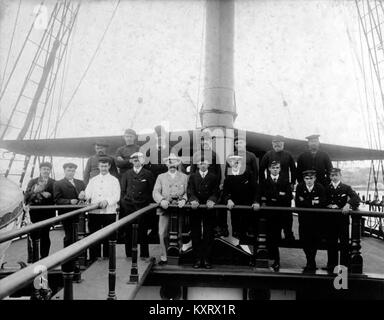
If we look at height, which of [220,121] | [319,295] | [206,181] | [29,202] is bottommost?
[319,295]

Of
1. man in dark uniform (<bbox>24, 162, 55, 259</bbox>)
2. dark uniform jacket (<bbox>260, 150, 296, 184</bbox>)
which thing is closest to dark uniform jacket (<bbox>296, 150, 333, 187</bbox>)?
dark uniform jacket (<bbox>260, 150, 296, 184</bbox>)

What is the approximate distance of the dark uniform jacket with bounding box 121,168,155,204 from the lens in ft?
15.2

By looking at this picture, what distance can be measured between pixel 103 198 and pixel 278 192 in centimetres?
233

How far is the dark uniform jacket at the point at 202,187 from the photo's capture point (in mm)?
4547

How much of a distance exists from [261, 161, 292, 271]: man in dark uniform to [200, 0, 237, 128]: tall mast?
1.48 meters

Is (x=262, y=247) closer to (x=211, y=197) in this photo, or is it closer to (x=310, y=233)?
(x=310, y=233)

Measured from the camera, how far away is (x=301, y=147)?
10375mm

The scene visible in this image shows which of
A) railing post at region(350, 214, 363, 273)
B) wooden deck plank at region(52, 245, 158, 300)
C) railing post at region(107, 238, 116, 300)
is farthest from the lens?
railing post at region(350, 214, 363, 273)

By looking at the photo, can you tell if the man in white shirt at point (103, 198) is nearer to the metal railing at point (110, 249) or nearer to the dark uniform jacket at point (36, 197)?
the metal railing at point (110, 249)

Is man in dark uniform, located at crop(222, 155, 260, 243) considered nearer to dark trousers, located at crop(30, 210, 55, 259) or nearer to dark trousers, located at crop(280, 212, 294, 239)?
dark trousers, located at crop(280, 212, 294, 239)

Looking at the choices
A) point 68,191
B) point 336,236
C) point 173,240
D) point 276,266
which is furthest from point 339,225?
point 68,191
